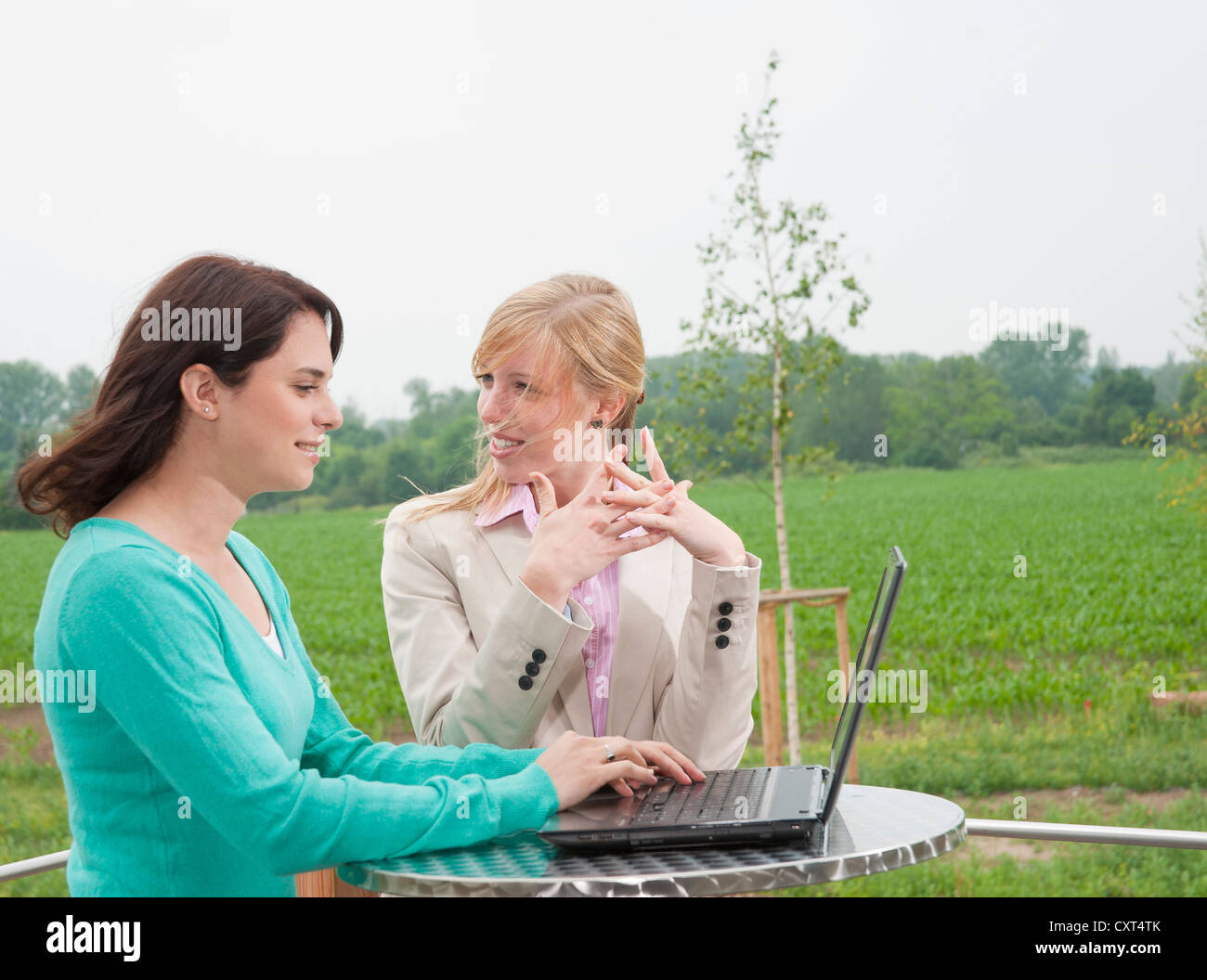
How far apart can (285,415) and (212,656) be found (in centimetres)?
32

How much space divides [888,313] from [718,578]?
6644 millimetres

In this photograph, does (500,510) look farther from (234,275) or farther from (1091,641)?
(1091,641)

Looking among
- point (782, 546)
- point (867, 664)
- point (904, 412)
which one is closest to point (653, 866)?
point (867, 664)

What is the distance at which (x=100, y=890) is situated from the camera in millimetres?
1176

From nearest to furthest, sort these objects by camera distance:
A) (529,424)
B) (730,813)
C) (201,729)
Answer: (201,729), (730,813), (529,424)

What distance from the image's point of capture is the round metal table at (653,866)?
103 centimetres

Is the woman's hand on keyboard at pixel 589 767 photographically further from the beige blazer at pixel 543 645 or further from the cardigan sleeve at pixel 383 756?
the beige blazer at pixel 543 645

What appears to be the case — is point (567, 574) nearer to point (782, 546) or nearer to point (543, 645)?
point (543, 645)

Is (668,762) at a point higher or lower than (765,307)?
lower

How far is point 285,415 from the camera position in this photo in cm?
132

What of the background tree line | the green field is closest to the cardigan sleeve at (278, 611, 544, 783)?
the green field

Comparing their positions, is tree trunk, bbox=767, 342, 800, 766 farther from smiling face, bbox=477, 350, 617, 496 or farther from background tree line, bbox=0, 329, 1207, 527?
smiling face, bbox=477, 350, 617, 496

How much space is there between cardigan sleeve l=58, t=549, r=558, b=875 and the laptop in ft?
0.64
